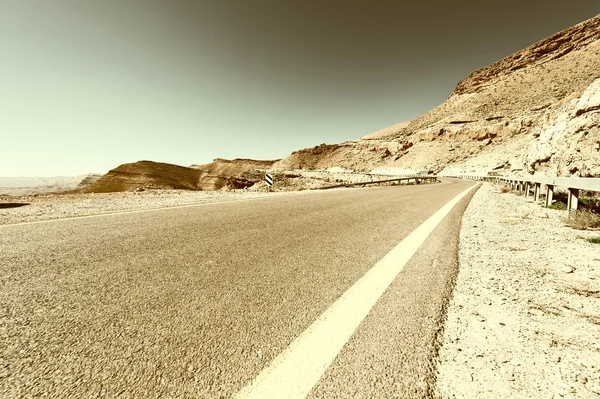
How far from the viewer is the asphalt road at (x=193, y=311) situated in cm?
114

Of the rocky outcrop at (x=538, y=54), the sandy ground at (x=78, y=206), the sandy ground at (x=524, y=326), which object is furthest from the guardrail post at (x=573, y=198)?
the rocky outcrop at (x=538, y=54)

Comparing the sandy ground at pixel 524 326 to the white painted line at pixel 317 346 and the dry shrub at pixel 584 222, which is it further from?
the dry shrub at pixel 584 222

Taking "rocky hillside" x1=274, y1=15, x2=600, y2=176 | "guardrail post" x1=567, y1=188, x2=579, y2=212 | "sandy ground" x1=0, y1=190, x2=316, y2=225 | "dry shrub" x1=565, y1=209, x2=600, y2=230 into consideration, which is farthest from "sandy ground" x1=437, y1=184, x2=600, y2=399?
"rocky hillside" x1=274, y1=15, x2=600, y2=176

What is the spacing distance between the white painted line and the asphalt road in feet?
0.15

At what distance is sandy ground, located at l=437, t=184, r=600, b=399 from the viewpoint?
3.78ft

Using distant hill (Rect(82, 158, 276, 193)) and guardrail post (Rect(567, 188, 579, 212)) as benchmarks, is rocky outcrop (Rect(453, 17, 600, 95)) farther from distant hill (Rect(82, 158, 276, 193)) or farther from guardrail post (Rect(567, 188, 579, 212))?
guardrail post (Rect(567, 188, 579, 212))

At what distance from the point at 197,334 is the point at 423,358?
1245mm

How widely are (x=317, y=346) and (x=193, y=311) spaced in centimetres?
88

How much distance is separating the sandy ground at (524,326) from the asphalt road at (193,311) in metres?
0.15

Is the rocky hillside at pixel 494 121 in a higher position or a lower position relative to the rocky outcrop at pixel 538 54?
lower

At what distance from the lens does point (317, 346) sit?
137cm

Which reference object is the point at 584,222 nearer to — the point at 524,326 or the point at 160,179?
the point at 524,326

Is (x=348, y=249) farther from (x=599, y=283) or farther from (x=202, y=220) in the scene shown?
(x=202, y=220)

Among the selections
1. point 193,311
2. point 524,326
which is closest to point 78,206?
point 193,311
